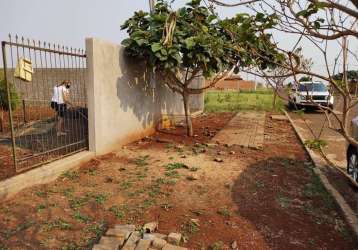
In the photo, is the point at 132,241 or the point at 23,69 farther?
the point at 23,69

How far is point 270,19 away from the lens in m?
1.56

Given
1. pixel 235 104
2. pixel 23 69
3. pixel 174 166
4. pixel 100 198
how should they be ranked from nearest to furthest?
pixel 100 198, pixel 23 69, pixel 174 166, pixel 235 104

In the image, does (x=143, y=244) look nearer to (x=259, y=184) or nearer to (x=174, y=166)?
(x=259, y=184)

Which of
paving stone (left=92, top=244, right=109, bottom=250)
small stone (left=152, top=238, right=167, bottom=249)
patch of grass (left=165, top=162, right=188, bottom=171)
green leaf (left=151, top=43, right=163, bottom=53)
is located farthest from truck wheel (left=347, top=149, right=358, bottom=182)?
green leaf (left=151, top=43, right=163, bottom=53)

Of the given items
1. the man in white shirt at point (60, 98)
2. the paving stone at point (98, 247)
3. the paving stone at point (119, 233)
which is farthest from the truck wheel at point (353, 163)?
the man in white shirt at point (60, 98)

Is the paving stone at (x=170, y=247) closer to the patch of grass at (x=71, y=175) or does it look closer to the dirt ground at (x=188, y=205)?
the dirt ground at (x=188, y=205)

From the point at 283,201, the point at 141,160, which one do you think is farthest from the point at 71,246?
the point at 141,160

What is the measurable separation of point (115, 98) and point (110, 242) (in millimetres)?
4271

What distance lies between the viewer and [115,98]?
6.92 metres

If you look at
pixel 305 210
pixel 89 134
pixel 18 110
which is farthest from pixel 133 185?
pixel 18 110

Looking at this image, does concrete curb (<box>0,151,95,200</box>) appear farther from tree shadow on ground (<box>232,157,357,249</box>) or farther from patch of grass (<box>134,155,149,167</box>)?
tree shadow on ground (<box>232,157,357,249</box>)

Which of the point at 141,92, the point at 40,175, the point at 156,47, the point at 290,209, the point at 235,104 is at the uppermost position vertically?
the point at 156,47

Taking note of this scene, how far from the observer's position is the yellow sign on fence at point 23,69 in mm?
4883

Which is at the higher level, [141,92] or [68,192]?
[141,92]
